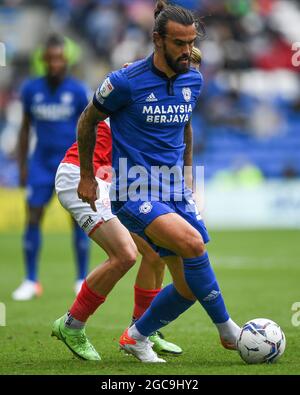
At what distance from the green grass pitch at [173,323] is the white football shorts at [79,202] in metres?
0.89

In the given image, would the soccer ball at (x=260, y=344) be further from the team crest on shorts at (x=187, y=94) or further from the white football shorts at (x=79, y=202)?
the team crest on shorts at (x=187, y=94)

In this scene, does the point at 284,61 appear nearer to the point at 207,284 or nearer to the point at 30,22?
the point at 30,22

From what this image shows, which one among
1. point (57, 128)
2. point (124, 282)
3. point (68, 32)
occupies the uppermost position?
point (68, 32)

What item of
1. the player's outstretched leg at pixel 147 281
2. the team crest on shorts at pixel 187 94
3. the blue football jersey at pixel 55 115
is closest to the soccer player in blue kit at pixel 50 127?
Result: the blue football jersey at pixel 55 115

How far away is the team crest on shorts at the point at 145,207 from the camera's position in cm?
549

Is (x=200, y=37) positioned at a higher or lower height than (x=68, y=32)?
lower

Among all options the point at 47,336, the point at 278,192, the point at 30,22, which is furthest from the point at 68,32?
the point at 47,336

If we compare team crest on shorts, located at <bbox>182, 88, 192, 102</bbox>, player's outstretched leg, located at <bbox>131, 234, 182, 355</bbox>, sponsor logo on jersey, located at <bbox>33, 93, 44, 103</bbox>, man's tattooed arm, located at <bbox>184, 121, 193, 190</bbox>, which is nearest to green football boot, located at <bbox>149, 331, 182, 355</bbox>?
player's outstretched leg, located at <bbox>131, 234, 182, 355</bbox>

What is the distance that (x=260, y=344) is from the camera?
552 cm

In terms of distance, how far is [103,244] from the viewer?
6039 mm

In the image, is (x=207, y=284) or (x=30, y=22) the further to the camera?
(x=30, y=22)

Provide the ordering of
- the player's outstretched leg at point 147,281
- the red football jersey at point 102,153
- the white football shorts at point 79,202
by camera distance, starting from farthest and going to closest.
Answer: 1. the red football jersey at point 102,153
2. the player's outstretched leg at point 147,281
3. the white football shorts at point 79,202

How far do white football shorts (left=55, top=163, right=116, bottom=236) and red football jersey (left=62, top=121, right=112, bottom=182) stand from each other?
86 mm
